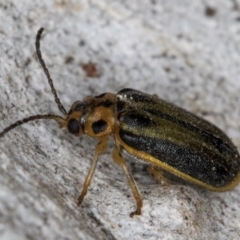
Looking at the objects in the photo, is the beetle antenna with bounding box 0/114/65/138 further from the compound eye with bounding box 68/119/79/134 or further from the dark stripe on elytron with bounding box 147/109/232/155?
the dark stripe on elytron with bounding box 147/109/232/155

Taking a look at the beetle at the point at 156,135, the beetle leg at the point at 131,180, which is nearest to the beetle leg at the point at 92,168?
the beetle at the point at 156,135

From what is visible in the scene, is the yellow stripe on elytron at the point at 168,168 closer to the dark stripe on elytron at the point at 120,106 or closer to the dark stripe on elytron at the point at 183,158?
the dark stripe on elytron at the point at 183,158

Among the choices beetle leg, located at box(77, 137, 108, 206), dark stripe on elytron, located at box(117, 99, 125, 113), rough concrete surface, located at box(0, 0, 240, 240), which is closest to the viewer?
rough concrete surface, located at box(0, 0, 240, 240)

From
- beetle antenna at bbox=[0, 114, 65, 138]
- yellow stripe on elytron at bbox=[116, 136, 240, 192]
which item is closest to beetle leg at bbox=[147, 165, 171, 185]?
yellow stripe on elytron at bbox=[116, 136, 240, 192]

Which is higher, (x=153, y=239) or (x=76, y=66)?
(x=76, y=66)

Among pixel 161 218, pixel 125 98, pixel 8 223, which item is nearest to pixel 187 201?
pixel 161 218

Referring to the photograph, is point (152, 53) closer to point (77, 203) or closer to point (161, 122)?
point (161, 122)

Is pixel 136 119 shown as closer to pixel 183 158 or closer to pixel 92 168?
pixel 183 158
